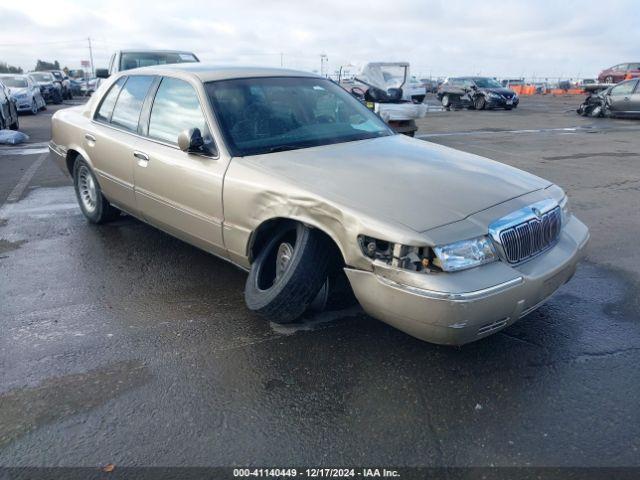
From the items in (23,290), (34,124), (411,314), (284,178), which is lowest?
(34,124)

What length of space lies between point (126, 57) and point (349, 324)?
10.2 metres

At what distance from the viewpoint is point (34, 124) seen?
1683cm

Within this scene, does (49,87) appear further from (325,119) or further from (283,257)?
(283,257)

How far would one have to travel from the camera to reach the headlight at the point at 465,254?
2.70m

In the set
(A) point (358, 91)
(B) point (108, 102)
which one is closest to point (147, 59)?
(A) point (358, 91)

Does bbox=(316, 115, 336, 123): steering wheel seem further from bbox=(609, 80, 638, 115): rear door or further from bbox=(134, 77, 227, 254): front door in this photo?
bbox=(609, 80, 638, 115): rear door

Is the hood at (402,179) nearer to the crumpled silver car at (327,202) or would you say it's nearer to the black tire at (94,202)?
the crumpled silver car at (327,202)

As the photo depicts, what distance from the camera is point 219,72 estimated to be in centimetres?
422

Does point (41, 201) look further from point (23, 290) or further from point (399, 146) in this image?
point (399, 146)

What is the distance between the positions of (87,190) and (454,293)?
449cm

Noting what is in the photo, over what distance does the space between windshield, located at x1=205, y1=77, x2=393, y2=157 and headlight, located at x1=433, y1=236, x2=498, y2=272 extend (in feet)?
4.86

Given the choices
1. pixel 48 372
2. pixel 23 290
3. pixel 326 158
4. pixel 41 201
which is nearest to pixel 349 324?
pixel 326 158

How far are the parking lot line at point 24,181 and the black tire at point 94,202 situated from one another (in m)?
1.76

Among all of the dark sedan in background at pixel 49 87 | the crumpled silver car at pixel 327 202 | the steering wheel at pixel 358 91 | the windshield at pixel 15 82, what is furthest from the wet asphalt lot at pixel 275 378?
the dark sedan in background at pixel 49 87
